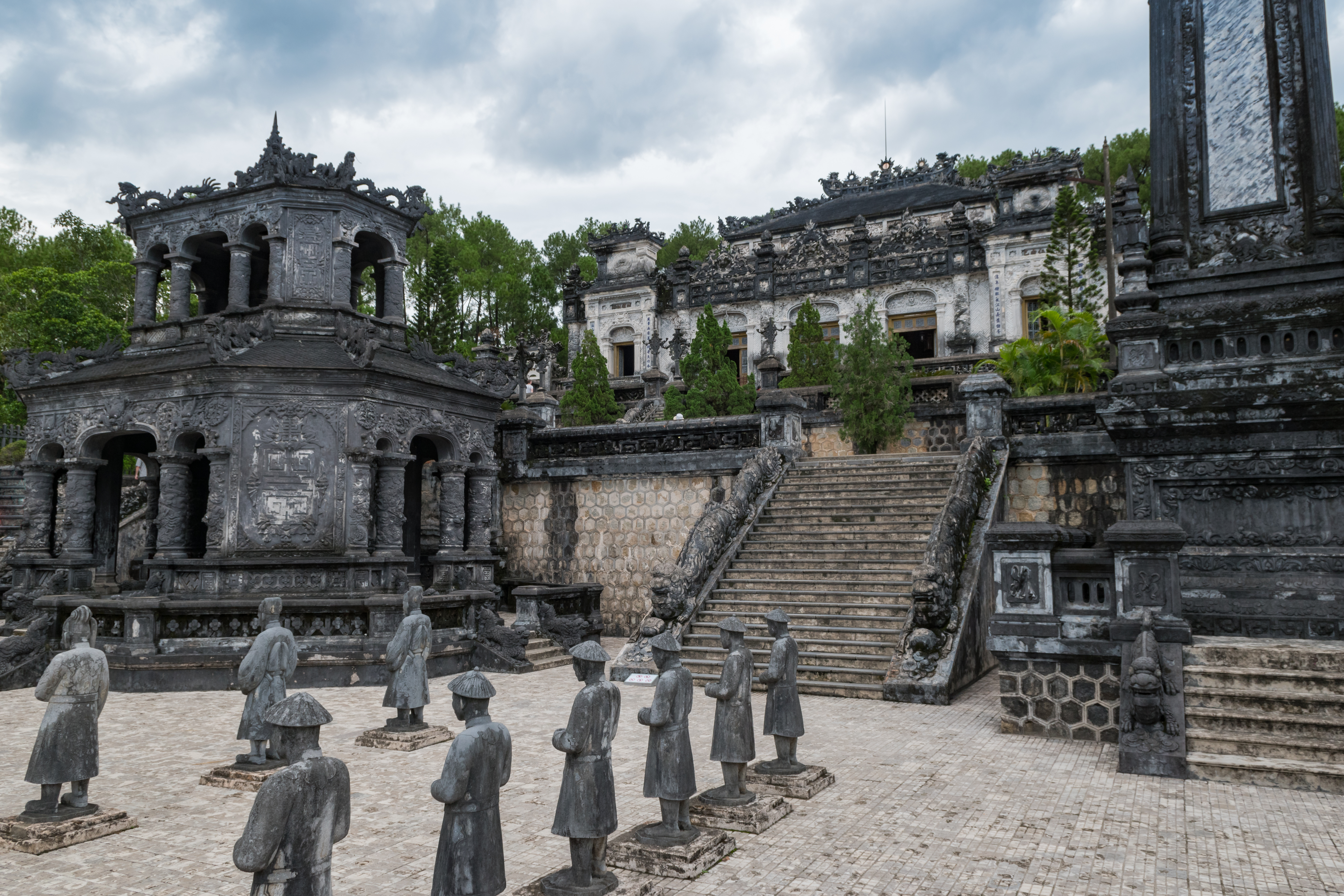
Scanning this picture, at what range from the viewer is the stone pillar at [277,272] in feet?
47.7

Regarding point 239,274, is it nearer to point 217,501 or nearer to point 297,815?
point 217,501

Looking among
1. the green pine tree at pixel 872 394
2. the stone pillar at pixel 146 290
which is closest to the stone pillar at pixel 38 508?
the stone pillar at pixel 146 290

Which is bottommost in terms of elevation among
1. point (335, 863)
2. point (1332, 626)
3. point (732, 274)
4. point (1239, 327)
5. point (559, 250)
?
point (335, 863)

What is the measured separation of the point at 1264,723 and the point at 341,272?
14413 mm

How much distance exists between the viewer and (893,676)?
410 inches

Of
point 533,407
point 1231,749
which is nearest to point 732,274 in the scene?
point 533,407

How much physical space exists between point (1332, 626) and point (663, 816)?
7.26 m

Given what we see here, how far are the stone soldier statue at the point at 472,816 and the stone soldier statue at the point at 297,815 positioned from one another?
20.5 inches

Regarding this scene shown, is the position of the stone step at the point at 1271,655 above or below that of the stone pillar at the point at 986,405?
below

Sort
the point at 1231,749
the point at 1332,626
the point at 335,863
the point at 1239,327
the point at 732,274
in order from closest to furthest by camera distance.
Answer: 1. the point at 335,863
2. the point at 1231,749
3. the point at 1332,626
4. the point at 1239,327
5. the point at 732,274

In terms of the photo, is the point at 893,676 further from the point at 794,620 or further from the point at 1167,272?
the point at 1167,272

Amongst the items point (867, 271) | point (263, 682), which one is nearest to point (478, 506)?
point (263, 682)

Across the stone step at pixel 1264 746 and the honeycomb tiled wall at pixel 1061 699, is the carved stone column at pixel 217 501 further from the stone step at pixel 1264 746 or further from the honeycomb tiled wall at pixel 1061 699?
the stone step at pixel 1264 746

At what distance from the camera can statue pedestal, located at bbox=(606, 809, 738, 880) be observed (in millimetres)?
5137
